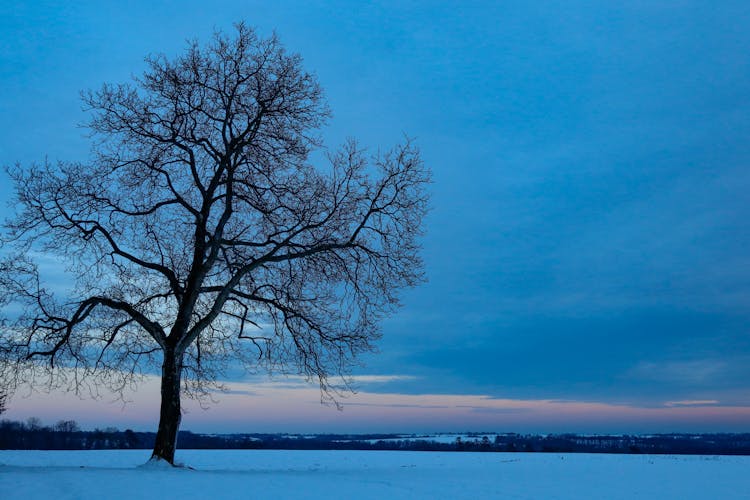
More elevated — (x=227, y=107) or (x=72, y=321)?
(x=227, y=107)

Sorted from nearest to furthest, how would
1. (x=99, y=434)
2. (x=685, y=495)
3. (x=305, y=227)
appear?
(x=685, y=495)
(x=305, y=227)
(x=99, y=434)

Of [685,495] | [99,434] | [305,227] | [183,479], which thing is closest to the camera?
[183,479]

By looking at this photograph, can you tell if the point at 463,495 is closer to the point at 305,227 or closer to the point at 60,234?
the point at 305,227

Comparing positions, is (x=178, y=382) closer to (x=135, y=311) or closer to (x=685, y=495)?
(x=135, y=311)

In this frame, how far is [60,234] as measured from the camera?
1792 centimetres

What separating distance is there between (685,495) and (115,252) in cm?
1787

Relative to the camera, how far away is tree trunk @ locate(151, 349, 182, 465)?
16.8 metres

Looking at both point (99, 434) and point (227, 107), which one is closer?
point (227, 107)

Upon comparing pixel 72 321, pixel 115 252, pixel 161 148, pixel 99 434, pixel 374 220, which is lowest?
pixel 99 434

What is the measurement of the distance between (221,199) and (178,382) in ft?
18.6

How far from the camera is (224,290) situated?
59.0 feet

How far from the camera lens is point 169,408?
55.9 ft

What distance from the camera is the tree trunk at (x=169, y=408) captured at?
16.8 m

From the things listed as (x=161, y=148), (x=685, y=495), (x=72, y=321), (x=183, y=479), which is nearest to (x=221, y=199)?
(x=161, y=148)
